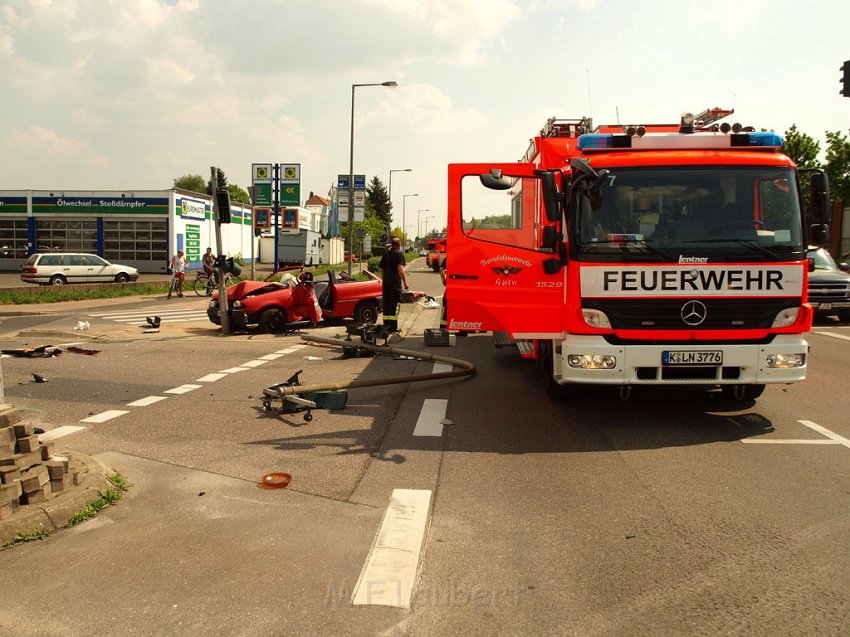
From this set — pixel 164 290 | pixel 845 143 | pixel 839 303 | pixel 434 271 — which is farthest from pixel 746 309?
pixel 434 271

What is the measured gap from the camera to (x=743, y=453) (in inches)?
249

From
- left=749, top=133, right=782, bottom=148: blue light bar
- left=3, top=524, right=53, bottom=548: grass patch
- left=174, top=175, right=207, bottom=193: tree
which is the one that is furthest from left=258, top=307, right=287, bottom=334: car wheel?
left=174, top=175, right=207, bottom=193: tree

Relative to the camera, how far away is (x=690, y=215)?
6.90 m

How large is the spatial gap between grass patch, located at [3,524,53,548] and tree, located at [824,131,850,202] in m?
46.2

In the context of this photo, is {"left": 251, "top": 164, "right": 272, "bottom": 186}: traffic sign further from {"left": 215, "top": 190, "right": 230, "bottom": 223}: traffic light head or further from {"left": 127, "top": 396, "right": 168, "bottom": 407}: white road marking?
{"left": 127, "top": 396, "right": 168, "bottom": 407}: white road marking

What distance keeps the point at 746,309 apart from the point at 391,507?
394 centimetres

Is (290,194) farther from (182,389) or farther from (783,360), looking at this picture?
(783,360)

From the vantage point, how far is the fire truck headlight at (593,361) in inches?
269

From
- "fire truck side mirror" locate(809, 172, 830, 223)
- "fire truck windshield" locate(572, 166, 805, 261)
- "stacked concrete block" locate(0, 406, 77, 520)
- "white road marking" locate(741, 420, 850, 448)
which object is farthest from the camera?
"fire truck side mirror" locate(809, 172, 830, 223)

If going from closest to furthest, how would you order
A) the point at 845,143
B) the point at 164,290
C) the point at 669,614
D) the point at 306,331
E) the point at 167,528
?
the point at 669,614 → the point at 167,528 → the point at 306,331 → the point at 164,290 → the point at 845,143

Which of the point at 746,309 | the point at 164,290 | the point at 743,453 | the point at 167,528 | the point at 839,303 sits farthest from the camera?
the point at 164,290

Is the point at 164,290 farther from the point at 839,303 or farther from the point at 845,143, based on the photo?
the point at 845,143

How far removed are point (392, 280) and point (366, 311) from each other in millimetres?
2691

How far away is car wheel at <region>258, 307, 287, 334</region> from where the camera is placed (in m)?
15.8
